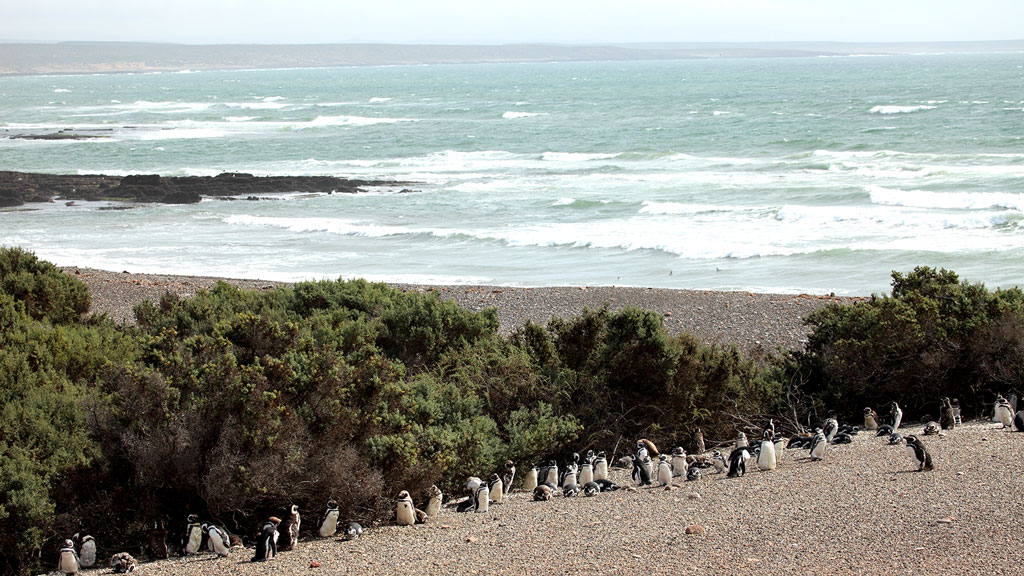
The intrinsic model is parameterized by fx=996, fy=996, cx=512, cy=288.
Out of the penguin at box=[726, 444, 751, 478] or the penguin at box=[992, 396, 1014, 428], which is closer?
the penguin at box=[726, 444, 751, 478]

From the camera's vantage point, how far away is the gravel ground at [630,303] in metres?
18.0

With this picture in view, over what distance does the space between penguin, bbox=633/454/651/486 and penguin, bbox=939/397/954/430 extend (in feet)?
12.5

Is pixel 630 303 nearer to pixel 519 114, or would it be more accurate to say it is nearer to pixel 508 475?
pixel 508 475

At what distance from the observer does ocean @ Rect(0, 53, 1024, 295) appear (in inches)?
1030

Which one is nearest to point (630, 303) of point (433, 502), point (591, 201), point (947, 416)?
point (947, 416)

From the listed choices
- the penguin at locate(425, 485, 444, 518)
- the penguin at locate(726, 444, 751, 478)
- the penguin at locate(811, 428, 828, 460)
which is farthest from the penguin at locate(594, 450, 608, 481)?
the penguin at locate(811, 428, 828, 460)

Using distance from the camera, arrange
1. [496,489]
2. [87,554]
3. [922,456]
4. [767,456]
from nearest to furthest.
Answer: [87,554]
[922,456]
[496,489]
[767,456]

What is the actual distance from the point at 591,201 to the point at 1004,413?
1013 inches

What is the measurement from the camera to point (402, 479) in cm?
930

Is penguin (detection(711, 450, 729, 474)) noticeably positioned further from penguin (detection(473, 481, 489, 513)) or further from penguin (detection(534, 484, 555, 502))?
penguin (detection(473, 481, 489, 513))

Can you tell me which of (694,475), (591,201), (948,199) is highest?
(948,199)

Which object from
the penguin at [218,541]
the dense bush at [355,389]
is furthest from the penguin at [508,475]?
the penguin at [218,541]

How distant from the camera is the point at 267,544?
788cm

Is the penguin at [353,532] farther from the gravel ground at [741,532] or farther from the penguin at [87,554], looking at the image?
the penguin at [87,554]
